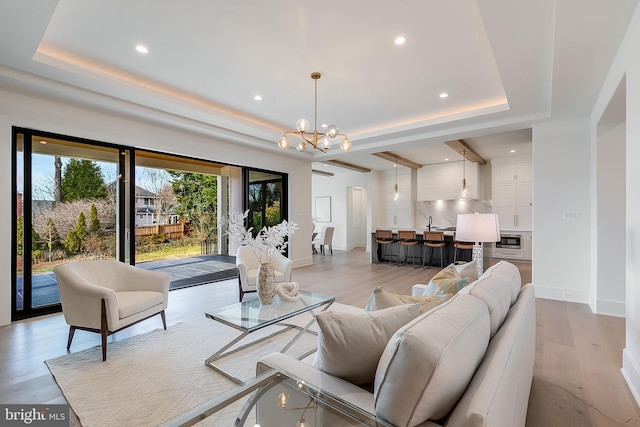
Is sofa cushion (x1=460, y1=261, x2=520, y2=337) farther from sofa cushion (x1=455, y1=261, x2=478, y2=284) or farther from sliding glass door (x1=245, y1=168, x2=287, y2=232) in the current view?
sliding glass door (x1=245, y1=168, x2=287, y2=232)

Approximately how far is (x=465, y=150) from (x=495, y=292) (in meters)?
6.22

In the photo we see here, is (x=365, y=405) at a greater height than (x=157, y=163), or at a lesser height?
lesser

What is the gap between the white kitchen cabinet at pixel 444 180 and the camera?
827 cm

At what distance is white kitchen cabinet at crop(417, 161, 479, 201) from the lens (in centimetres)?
827

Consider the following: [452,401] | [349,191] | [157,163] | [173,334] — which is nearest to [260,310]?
[173,334]

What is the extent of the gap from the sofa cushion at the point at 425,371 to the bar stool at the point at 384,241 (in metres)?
6.36

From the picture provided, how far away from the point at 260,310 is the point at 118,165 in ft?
10.9

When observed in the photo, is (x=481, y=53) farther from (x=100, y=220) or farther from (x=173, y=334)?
(x=100, y=220)

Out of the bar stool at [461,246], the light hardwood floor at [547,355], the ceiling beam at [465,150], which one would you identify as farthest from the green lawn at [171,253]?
the ceiling beam at [465,150]

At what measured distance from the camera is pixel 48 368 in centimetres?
236

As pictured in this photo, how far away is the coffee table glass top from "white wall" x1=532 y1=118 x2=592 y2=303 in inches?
139

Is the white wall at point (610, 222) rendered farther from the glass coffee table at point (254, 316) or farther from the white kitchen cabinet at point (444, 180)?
the white kitchen cabinet at point (444, 180)

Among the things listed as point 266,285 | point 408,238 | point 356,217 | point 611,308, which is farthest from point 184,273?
point 356,217

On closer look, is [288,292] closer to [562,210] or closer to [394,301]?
[394,301]
